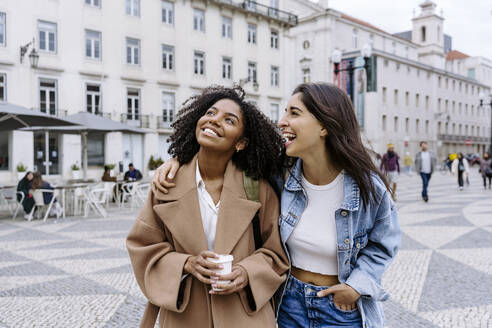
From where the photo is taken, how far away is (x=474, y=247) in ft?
22.5

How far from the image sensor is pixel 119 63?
84.1ft

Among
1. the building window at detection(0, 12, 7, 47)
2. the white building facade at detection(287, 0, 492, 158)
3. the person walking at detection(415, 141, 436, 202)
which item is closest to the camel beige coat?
the person walking at detection(415, 141, 436, 202)

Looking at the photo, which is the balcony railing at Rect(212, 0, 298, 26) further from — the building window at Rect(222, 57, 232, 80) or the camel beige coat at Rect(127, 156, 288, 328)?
the camel beige coat at Rect(127, 156, 288, 328)

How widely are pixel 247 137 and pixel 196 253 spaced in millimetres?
564

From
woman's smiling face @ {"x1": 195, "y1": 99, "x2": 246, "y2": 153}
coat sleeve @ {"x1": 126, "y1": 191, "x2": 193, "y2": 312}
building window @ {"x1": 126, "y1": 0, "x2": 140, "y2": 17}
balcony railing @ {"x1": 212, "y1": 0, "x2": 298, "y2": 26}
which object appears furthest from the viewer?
balcony railing @ {"x1": 212, "y1": 0, "x2": 298, "y2": 26}

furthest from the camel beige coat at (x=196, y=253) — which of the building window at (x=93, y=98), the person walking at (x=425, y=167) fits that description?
the building window at (x=93, y=98)

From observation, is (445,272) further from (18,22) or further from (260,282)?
(18,22)

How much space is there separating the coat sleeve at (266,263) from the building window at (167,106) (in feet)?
87.6

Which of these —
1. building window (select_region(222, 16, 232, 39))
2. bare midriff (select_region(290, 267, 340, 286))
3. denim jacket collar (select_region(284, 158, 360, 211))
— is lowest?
bare midriff (select_region(290, 267, 340, 286))

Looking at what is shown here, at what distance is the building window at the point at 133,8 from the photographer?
26047 millimetres

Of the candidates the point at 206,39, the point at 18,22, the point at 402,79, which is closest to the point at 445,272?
the point at 18,22

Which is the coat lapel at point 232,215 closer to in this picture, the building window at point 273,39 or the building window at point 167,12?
the building window at point 167,12

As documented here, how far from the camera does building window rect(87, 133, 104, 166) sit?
2525cm

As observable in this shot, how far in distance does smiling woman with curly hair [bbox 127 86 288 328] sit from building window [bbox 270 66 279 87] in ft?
106
